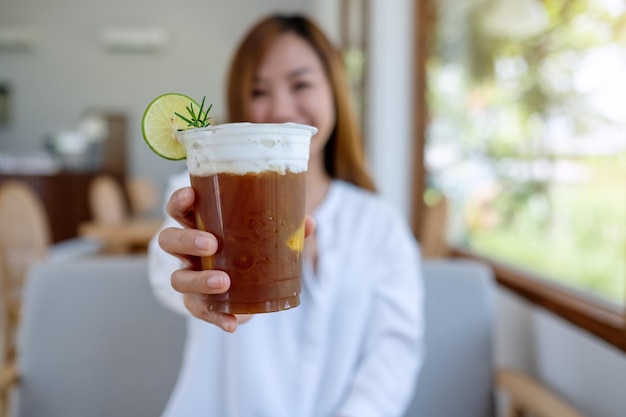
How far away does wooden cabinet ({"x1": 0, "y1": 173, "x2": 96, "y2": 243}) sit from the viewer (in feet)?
20.2

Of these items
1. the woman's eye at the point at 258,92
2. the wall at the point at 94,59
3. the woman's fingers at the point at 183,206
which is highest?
the wall at the point at 94,59

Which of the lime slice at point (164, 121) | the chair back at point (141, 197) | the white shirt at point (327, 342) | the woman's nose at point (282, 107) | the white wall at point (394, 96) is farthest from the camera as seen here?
the chair back at point (141, 197)

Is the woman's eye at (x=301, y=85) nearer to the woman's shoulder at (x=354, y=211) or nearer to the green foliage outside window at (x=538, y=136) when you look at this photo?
the woman's shoulder at (x=354, y=211)

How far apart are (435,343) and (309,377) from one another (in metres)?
0.51

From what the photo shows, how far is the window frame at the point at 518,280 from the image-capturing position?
1247mm

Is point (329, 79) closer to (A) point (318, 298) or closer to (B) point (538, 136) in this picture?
(A) point (318, 298)

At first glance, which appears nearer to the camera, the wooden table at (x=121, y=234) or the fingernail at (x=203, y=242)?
the fingernail at (x=203, y=242)

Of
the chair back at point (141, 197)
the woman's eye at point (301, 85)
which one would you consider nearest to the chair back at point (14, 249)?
the woman's eye at point (301, 85)

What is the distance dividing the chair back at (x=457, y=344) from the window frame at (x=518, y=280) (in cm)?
21

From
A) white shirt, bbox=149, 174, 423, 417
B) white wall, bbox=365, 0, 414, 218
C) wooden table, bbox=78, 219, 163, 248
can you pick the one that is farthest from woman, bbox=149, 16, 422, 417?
wooden table, bbox=78, 219, 163, 248

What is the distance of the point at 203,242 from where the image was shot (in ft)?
1.67

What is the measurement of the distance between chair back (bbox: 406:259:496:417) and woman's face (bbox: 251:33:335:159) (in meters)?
0.54

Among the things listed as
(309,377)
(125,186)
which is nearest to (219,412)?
(309,377)

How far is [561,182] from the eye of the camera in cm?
197
